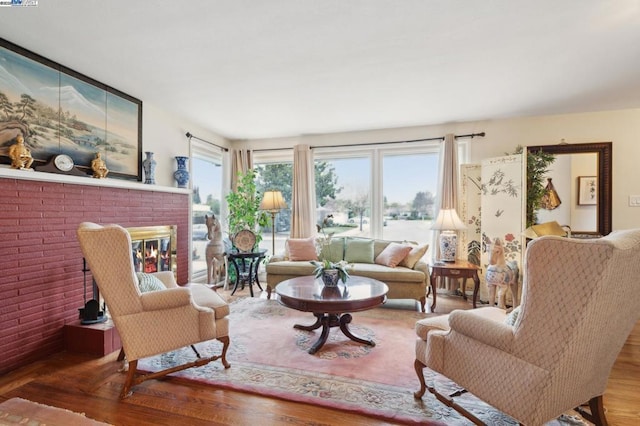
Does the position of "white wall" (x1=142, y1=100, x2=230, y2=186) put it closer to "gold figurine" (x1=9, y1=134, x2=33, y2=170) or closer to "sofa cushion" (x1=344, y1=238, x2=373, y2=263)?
"gold figurine" (x1=9, y1=134, x2=33, y2=170)

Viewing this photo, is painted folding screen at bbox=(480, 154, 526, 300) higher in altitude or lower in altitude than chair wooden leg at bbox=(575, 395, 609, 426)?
higher

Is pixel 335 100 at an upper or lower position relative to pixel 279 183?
upper

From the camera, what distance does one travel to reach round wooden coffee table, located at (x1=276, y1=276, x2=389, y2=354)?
2469 millimetres

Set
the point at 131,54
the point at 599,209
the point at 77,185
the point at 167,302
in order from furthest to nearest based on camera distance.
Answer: the point at 599,209
the point at 77,185
the point at 131,54
the point at 167,302

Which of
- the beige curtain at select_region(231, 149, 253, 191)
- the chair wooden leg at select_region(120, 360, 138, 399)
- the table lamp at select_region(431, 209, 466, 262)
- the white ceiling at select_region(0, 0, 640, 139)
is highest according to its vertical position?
the white ceiling at select_region(0, 0, 640, 139)

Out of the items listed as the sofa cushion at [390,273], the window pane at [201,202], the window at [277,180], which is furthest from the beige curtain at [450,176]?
the window pane at [201,202]

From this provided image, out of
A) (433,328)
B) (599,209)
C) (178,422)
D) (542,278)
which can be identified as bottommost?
(178,422)

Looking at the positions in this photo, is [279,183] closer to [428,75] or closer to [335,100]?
[335,100]

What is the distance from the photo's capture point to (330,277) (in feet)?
9.44

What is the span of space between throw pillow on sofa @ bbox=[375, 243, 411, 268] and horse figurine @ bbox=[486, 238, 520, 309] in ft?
3.16

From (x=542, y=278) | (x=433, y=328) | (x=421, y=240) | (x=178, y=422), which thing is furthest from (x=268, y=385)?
(x=421, y=240)

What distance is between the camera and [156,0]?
1.91m

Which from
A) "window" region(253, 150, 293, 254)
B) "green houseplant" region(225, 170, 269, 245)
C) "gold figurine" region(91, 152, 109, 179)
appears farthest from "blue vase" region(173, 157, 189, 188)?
"window" region(253, 150, 293, 254)

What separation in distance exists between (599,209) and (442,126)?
7.30 ft
